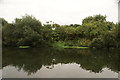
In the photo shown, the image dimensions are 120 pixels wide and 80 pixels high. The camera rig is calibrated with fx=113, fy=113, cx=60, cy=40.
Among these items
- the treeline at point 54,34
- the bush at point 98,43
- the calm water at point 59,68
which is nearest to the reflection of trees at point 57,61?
the calm water at point 59,68

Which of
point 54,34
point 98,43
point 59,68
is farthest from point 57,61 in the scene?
point 54,34

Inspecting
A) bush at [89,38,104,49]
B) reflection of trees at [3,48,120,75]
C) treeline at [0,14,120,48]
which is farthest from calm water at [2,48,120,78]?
treeline at [0,14,120,48]

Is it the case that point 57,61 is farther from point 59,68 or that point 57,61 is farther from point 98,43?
point 98,43

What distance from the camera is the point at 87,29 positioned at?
35.8 feet

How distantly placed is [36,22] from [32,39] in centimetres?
176

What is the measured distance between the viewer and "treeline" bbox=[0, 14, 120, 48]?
30.2 ft

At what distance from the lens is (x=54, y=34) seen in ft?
37.9

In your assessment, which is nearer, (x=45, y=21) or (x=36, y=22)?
(x=36, y=22)

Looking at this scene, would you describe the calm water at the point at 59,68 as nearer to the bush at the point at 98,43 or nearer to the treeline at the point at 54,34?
the bush at the point at 98,43

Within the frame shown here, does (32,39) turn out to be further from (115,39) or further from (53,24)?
(115,39)

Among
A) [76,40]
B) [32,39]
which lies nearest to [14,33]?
[32,39]

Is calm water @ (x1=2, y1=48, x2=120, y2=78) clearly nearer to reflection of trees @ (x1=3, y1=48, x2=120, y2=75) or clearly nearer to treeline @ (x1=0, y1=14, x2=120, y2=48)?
reflection of trees @ (x1=3, y1=48, x2=120, y2=75)

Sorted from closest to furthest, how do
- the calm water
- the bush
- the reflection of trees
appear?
1. the calm water
2. the reflection of trees
3. the bush

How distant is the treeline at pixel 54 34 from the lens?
9.22 m
